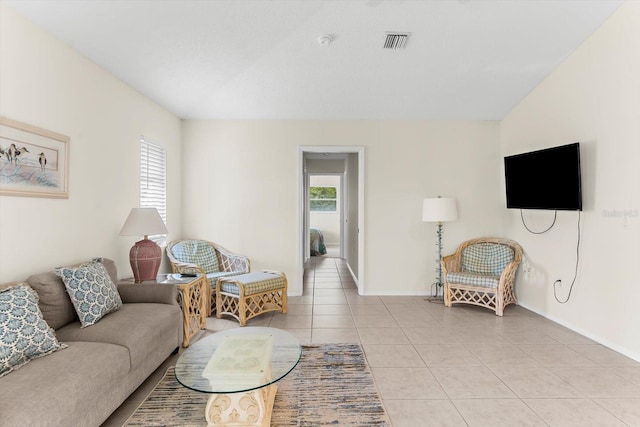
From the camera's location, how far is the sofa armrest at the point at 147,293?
295 cm

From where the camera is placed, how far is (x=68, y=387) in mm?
1659

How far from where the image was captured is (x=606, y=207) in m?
3.30

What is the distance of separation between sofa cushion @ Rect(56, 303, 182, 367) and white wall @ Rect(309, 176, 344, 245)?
844 centimetres

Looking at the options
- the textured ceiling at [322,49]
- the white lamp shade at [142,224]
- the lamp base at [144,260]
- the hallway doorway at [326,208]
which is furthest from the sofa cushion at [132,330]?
the hallway doorway at [326,208]

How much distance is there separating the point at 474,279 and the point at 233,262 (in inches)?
123

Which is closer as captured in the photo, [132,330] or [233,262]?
[132,330]

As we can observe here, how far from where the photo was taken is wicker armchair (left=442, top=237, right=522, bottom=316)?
14.0 ft

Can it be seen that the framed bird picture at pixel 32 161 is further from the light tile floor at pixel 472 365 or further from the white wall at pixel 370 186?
the white wall at pixel 370 186

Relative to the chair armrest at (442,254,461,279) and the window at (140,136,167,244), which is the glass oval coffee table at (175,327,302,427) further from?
the chair armrest at (442,254,461,279)

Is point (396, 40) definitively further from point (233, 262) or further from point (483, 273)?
point (233, 262)

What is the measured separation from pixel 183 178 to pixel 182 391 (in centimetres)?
330

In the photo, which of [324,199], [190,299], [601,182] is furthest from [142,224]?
[324,199]

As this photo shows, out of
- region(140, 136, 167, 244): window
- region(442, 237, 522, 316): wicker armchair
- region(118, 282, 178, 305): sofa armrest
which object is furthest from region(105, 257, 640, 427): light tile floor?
region(140, 136, 167, 244): window

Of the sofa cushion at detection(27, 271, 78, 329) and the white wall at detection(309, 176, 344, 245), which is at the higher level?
the white wall at detection(309, 176, 344, 245)
